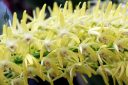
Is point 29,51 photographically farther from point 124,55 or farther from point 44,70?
point 124,55

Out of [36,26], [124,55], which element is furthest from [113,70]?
[36,26]

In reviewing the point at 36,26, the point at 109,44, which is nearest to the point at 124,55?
the point at 109,44

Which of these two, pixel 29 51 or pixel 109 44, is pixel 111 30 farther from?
pixel 29 51

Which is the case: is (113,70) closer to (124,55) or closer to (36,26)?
(124,55)
